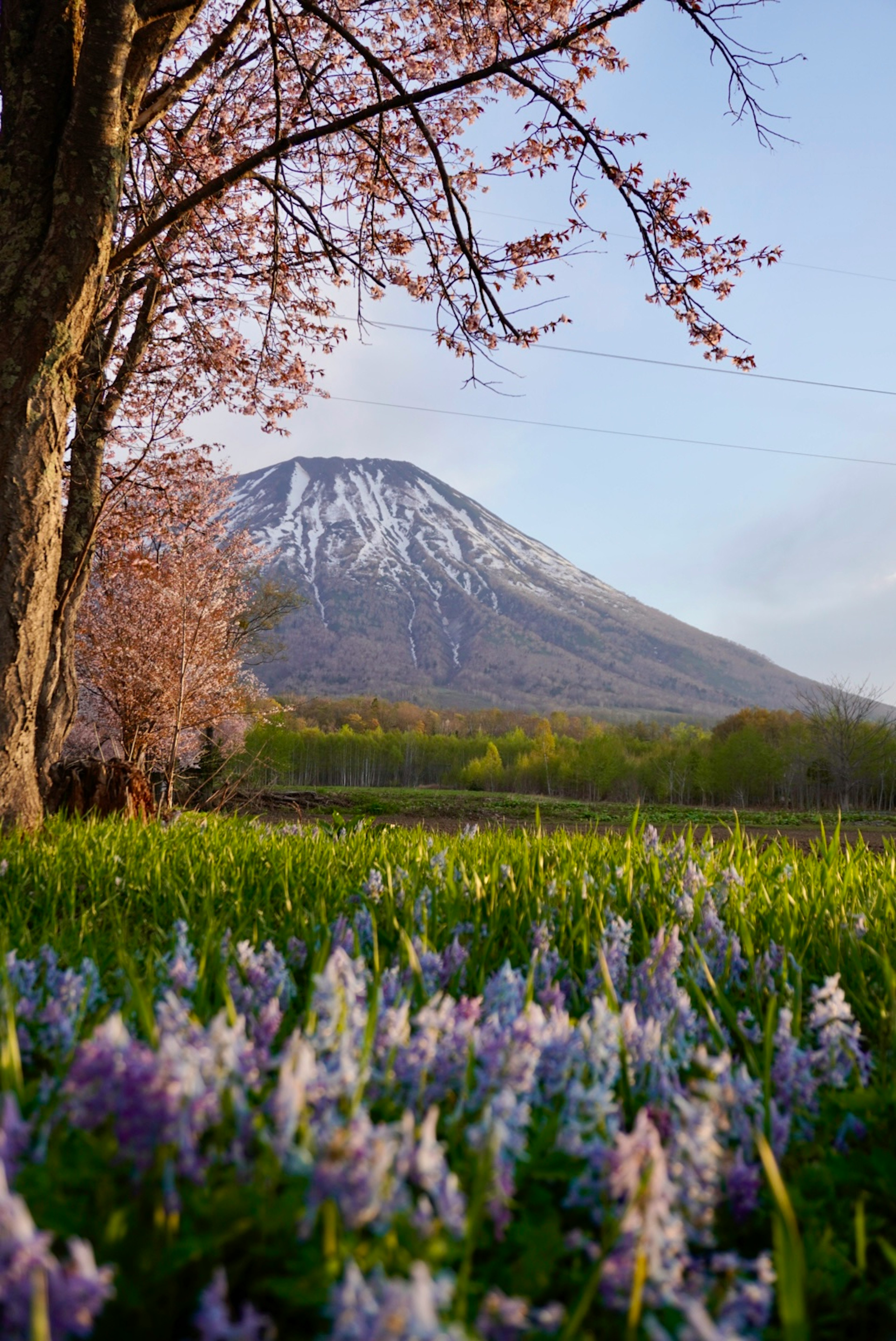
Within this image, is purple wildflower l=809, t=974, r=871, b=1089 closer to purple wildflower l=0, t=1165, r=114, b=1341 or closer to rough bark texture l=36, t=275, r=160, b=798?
purple wildflower l=0, t=1165, r=114, b=1341

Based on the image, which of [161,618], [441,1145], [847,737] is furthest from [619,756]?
[441,1145]

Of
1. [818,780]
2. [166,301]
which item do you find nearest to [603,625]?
[818,780]

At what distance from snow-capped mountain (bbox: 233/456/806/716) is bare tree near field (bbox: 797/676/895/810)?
327ft

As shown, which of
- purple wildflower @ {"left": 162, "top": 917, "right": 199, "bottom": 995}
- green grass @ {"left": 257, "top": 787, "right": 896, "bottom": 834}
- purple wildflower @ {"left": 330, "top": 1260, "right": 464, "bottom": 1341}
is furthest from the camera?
green grass @ {"left": 257, "top": 787, "right": 896, "bottom": 834}

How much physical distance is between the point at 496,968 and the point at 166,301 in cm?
1176

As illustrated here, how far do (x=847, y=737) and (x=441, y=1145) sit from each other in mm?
51777

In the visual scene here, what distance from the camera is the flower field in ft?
2.44

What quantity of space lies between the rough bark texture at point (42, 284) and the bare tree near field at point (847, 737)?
144 ft

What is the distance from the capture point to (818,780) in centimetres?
5250

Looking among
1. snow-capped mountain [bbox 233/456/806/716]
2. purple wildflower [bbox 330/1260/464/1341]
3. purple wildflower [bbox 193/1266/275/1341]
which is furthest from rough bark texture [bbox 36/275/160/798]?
snow-capped mountain [bbox 233/456/806/716]

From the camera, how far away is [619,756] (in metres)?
65.5

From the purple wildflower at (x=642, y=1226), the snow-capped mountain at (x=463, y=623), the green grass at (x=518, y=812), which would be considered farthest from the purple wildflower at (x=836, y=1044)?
the snow-capped mountain at (x=463, y=623)

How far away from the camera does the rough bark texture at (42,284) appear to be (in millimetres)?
4895

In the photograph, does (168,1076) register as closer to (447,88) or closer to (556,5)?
(447,88)
